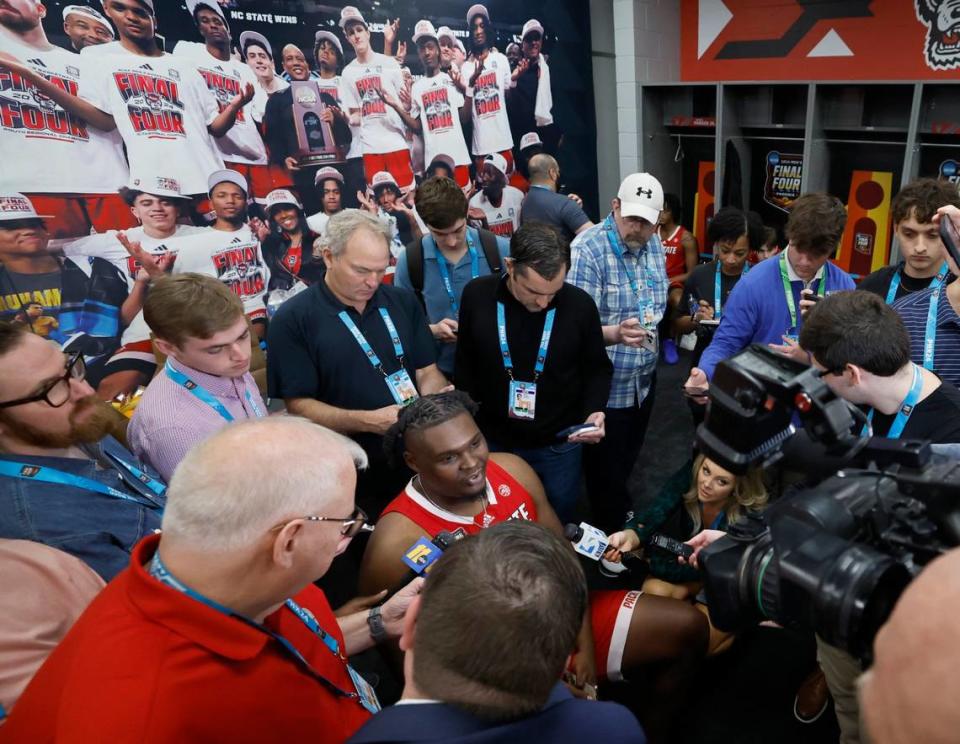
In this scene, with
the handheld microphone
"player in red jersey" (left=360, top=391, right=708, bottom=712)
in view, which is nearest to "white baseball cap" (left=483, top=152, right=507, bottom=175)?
"player in red jersey" (left=360, top=391, right=708, bottom=712)

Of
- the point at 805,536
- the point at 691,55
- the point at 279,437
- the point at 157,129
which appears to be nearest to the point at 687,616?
the point at 805,536

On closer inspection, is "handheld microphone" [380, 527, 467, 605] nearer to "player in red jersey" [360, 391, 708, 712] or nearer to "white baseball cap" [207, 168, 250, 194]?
"player in red jersey" [360, 391, 708, 712]

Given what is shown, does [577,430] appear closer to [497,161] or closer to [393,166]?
[393,166]

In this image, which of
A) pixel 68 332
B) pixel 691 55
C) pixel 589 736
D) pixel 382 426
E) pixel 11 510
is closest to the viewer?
pixel 589 736

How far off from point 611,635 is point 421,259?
1.99 metres

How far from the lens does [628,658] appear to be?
1.86 m

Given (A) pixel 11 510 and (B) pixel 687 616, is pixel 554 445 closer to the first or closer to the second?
(B) pixel 687 616

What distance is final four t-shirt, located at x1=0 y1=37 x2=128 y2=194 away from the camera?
2803 mm

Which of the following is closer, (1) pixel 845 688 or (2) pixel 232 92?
(1) pixel 845 688

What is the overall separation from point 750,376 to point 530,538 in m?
0.50

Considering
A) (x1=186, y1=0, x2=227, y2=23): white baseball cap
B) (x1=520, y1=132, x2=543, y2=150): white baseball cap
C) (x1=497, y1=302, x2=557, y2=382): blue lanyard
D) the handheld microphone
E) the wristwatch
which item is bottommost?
the wristwatch

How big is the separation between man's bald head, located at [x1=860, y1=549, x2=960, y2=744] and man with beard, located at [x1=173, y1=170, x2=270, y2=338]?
3.55 m

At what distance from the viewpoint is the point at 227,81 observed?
11.5ft

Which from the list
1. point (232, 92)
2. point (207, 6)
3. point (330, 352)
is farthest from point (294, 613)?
point (207, 6)
